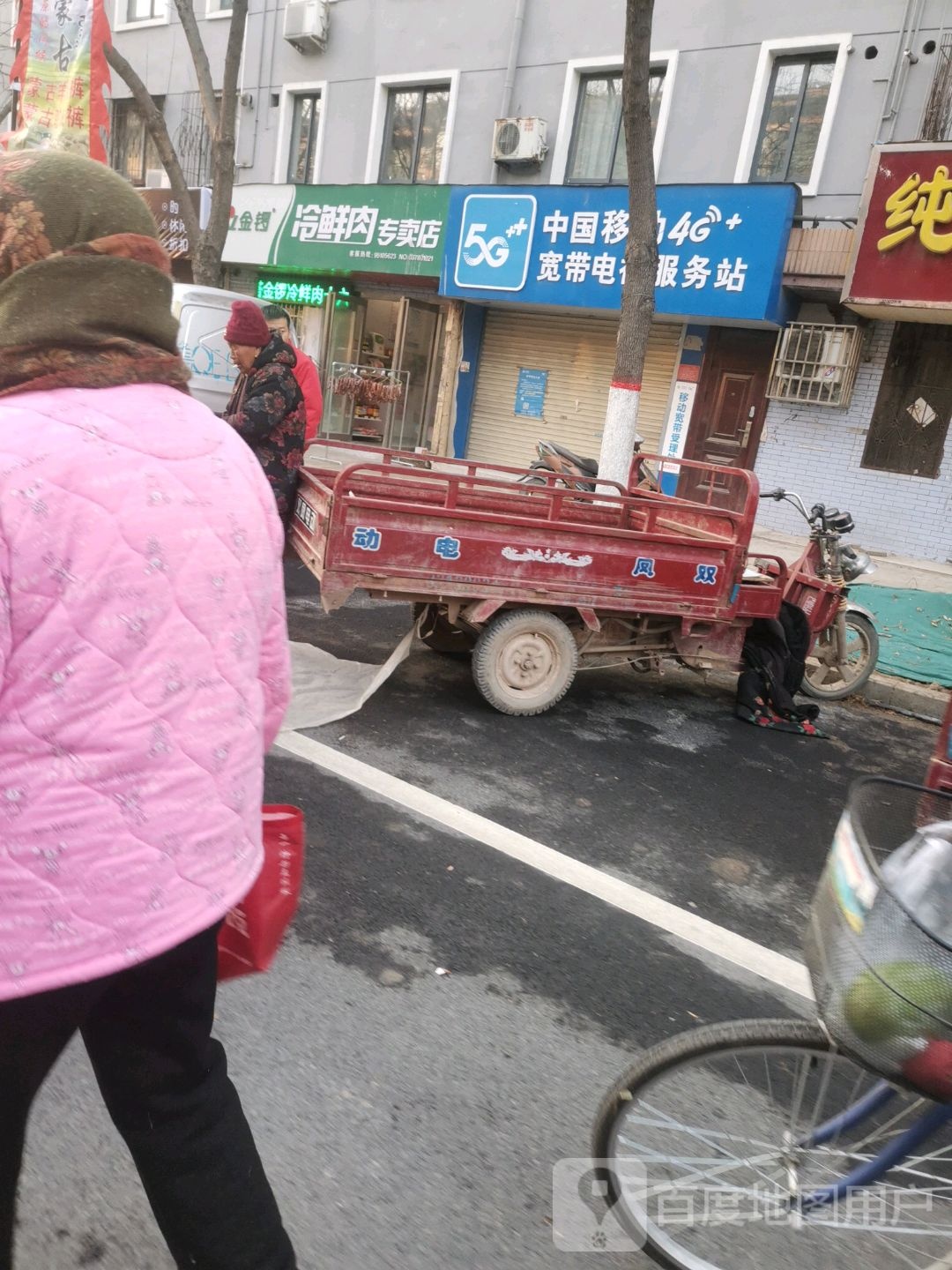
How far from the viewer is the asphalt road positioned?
201 centimetres

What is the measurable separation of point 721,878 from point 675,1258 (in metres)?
1.93

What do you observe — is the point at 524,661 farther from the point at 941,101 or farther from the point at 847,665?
the point at 941,101

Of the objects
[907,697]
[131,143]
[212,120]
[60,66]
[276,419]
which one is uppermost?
[131,143]

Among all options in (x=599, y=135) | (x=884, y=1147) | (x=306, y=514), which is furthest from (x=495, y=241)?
(x=884, y=1147)

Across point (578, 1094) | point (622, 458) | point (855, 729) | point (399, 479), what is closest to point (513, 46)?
point (622, 458)

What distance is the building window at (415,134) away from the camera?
15.7 meters

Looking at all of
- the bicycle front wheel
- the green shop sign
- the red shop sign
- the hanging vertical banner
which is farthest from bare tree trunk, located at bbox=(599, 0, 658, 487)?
the green shop sign

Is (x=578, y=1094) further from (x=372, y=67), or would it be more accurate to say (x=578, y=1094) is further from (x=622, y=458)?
(x=372, y=67)

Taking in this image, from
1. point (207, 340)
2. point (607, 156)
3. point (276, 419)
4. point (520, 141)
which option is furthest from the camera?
point (520, 141)

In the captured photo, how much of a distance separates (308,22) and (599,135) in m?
6.05

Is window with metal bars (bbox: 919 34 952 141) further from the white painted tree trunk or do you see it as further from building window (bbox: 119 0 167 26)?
building window (bbox: 119 0 167 26)

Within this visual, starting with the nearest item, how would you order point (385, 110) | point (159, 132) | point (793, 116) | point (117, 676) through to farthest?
point (117, 676) → point (793, 116) → point (159, 132) → point (385, 110)

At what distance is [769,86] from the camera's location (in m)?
12.3

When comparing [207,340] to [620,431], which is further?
[207,340]
